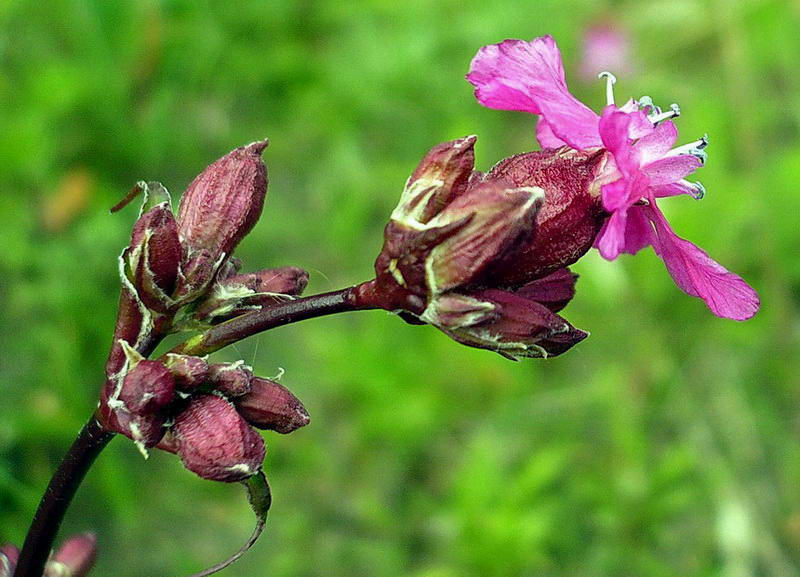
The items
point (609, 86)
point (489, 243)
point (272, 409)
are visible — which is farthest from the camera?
point (609, 86)

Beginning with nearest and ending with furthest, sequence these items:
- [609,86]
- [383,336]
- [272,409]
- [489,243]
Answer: [489,243] < [272,409] < [609,86] < [383,336]

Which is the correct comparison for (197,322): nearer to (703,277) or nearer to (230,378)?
(230,378)

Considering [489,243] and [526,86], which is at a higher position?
[526,86]

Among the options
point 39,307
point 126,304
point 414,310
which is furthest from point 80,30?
point 414,310

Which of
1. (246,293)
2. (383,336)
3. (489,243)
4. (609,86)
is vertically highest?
(609,86)

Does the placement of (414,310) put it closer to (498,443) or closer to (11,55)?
(498,443)

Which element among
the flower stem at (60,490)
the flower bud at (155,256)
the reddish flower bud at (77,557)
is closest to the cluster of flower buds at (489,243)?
the flower bud at (155,256)

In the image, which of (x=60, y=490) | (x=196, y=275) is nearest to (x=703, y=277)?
(x=196, y=275)
